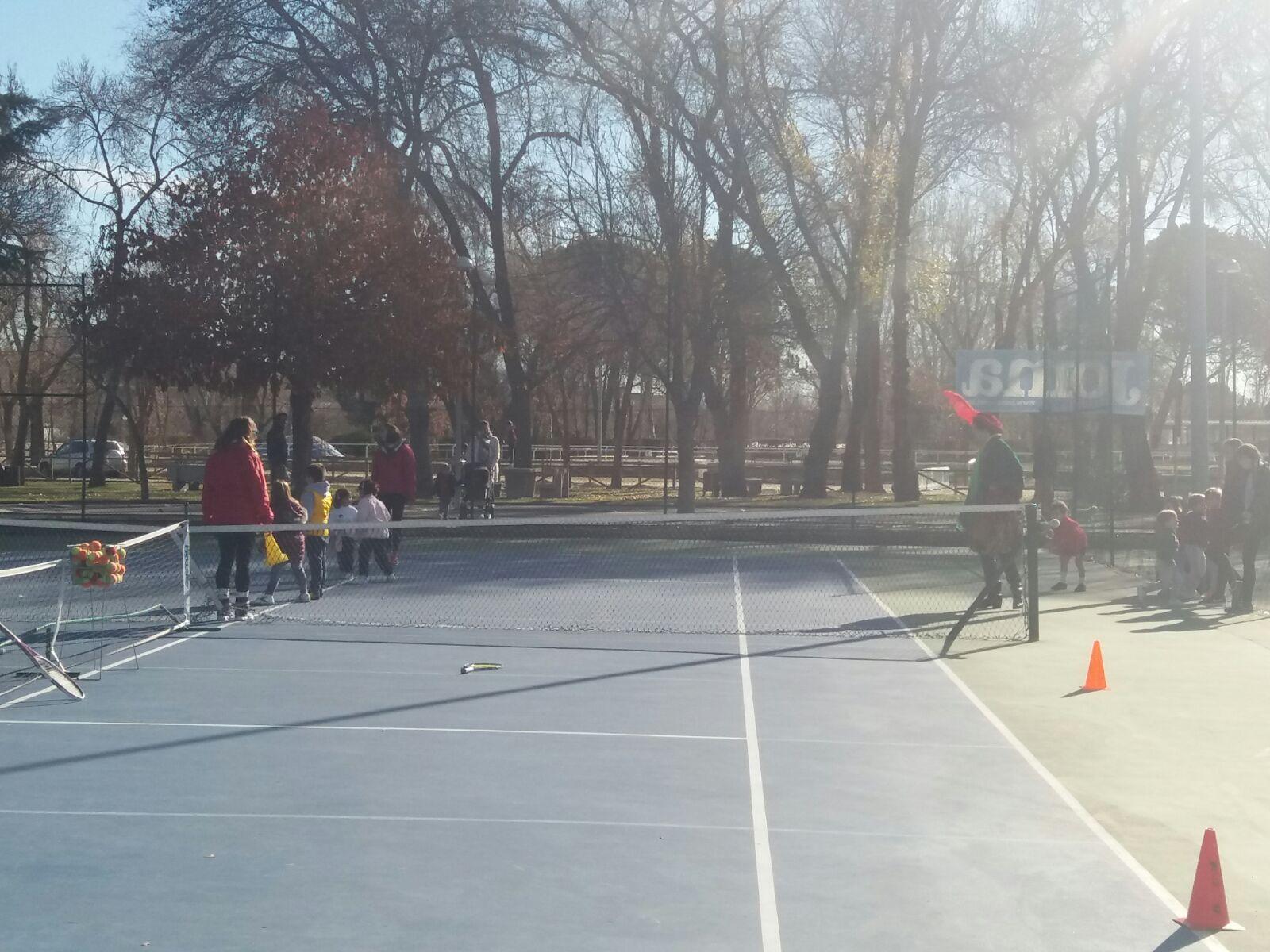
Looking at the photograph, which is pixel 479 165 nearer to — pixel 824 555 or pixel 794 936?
pixel 824 555

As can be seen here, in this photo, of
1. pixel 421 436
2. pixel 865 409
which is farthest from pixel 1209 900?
pixel 865 409

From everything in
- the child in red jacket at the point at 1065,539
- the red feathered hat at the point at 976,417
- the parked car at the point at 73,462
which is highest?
the red feathered hat at the point at 976,417

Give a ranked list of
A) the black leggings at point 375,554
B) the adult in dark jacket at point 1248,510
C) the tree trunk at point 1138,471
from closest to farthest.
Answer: the adult in dark jacket at point 1248,510 → the black leggings at point 375,554 → the tree trunk at point 1138,471

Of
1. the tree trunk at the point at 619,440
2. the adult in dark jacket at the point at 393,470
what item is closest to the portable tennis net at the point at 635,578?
the adult in dark jacket at the point at 393,470

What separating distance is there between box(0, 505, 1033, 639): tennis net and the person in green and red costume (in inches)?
2.8

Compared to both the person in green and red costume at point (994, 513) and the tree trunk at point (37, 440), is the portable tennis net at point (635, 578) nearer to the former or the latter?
the person in green and red costume at point (994, 513)

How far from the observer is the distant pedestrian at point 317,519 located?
1603 centimetres

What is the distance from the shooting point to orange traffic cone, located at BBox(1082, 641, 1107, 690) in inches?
428

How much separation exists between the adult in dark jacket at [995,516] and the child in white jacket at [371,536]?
21.8 feet

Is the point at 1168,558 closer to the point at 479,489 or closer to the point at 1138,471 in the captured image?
the point at 479,489

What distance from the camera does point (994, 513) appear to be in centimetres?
1416

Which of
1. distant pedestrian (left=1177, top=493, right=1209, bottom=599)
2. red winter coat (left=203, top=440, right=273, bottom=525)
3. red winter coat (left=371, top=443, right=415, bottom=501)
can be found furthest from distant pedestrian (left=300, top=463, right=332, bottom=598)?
distant pedestrian (left=1177, top=493, right=1209, bottom=599)

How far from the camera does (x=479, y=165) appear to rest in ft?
125

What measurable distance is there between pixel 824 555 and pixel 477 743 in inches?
589
